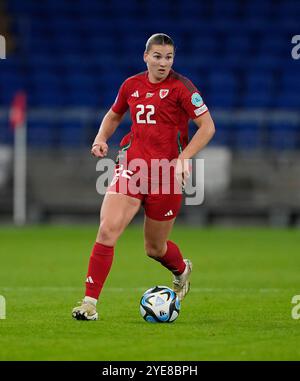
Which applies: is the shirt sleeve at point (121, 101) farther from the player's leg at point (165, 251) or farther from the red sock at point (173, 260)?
the red sock at point (173, 260)

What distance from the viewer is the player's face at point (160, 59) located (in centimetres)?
872

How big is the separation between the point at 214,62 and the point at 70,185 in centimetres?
562

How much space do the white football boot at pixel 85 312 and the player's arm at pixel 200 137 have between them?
1476 millimetres

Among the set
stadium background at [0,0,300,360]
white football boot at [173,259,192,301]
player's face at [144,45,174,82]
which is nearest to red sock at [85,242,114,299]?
white football boot at [173,259,192,301]

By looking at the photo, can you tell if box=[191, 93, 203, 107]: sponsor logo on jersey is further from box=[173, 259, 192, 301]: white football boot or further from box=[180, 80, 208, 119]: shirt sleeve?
box=[173, 259, 192, 301]: white football boot

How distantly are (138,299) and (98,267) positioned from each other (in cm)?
187

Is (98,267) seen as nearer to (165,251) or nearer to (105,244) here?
(105,244)

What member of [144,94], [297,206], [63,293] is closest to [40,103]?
[297,206]

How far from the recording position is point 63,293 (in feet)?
36.2

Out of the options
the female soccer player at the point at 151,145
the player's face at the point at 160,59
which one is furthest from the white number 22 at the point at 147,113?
the player's face at the point at 160,59

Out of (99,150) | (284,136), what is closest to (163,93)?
(99,150)

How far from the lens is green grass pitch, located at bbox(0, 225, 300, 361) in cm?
700

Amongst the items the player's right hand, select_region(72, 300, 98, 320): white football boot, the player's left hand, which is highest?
the player's right hand

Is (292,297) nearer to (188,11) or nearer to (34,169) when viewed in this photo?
(34,169)
